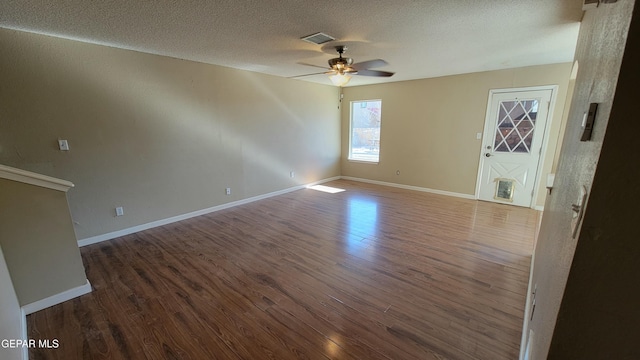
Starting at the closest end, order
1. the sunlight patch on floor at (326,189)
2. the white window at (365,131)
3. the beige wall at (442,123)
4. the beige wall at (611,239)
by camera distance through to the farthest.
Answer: the beige wall at (611,239) < the beige wall at (442,123) < the sunlight patch on floor at (326,189) < the white window at (365,131)

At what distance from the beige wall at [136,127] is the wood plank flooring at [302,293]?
2.05 ft

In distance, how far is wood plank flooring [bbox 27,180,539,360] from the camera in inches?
69.4

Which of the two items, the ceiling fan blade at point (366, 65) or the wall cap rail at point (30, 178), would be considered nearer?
the wall cap rail at point (30, 178)

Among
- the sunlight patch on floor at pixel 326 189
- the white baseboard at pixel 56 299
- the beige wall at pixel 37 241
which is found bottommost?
the white baseboard at pixel 56 299

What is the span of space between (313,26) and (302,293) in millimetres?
2585

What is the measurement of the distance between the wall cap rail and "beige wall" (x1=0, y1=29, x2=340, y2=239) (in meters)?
1.24

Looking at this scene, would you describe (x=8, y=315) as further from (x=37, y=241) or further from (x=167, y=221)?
(x=167, y=221)

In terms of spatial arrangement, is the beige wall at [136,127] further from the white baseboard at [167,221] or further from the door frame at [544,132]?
the door frame at [544,132]

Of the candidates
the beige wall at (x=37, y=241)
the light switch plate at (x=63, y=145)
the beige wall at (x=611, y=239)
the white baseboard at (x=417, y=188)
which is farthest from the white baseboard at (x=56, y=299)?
the white baseboard at (x=417, y=188)

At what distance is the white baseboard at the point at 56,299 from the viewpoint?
2059 mm

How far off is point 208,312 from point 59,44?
3.43 metres

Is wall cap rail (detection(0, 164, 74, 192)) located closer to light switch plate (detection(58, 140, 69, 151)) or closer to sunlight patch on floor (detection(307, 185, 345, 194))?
light switch plate (detection(58, 140, 69, 151))

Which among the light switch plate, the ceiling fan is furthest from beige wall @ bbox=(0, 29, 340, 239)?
the ceiling fan

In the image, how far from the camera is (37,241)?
6.79ft
